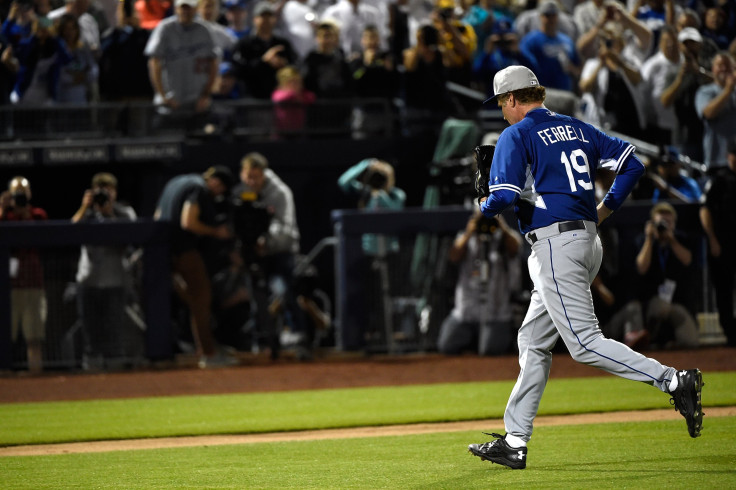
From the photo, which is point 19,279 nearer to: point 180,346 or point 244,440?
point 180,346

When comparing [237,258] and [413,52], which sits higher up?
[413,52]

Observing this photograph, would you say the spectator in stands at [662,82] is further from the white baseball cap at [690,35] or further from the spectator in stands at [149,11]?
the spectator in stands at [149,11]

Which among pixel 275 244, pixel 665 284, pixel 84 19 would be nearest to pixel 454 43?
pixel 275 244

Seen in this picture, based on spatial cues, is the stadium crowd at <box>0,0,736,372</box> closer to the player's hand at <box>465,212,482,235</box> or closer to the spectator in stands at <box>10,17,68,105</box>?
the spectator in stands at <box>10,17,68,105</box>

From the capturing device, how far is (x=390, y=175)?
13.9 metres

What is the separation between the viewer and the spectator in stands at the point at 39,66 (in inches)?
540

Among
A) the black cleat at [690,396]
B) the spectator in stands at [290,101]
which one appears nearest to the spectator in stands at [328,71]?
the spectator in stands at [290,101]

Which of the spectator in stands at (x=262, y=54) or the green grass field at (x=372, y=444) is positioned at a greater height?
the spectator in stands at (x=262, y=54)

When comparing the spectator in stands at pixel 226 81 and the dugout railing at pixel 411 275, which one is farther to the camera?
the spectator in stands at pixel 226 81

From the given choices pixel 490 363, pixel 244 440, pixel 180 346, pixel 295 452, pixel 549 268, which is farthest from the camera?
pixel 180 346

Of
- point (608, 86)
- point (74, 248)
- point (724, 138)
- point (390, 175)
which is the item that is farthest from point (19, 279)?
point (724, 138)

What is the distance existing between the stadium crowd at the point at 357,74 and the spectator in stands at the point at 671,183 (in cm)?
3

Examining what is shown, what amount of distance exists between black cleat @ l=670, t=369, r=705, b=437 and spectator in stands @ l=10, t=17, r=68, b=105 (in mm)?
9823

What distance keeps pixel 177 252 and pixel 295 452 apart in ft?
19.6
